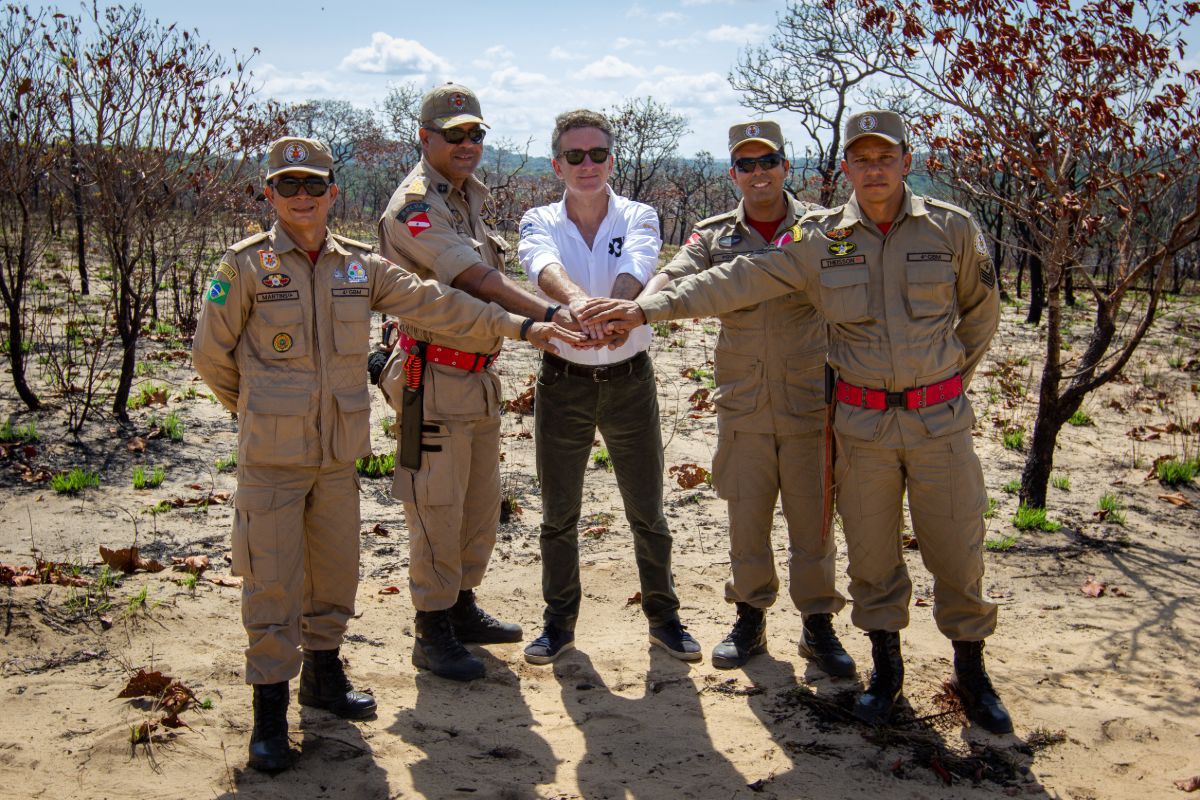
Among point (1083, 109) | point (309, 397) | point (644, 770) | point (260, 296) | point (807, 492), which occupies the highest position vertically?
point (1083, 109)

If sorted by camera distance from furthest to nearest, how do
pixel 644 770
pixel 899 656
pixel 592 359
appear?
pixel 592 359 < pixel 899 656 < pixel 644 770

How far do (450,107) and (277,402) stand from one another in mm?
1492

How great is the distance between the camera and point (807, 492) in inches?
165

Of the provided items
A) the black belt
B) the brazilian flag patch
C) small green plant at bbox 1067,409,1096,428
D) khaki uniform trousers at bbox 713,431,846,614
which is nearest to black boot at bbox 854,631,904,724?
khaki uniform trousers at bbox 713,431,846,614

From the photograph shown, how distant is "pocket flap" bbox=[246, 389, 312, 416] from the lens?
352cm

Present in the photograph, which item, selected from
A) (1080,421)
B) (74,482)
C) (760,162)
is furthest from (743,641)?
(1080,421)

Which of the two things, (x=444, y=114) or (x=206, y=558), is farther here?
(x=206, y=558)

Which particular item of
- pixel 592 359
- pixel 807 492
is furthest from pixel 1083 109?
pixel 592 359

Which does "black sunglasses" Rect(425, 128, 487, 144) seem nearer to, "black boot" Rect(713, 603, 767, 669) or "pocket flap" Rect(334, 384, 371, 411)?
"pocket flap" Rect(334, 384, 371, 411)

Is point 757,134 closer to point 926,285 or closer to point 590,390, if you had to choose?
point 926,285

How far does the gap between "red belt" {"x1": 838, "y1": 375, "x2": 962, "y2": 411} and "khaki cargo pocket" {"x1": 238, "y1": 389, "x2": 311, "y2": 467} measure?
6.71 ft

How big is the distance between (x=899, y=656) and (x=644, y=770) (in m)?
1.13

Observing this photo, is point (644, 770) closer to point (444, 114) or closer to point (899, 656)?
point (899, 656)

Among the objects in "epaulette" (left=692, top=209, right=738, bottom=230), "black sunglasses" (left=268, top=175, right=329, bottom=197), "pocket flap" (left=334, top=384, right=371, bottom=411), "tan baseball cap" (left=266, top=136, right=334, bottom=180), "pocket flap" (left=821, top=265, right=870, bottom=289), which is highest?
"tan baseball cap" (left=266, top=136, right=334, bottom=180)
